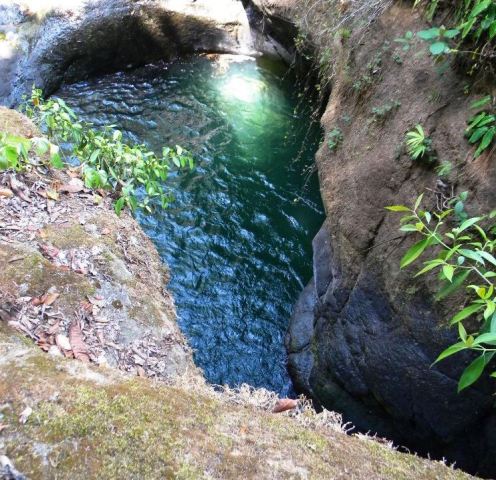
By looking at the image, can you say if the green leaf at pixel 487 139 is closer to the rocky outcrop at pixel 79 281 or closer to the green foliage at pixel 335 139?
the green foliage at pixel 335 139

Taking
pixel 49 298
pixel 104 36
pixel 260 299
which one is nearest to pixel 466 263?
pixel 49 298

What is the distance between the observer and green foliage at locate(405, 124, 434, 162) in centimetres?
387

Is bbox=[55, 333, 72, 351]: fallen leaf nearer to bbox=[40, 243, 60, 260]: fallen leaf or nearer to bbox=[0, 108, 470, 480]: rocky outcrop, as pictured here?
bbox=[0, 108, 470, 480]: rocky outcrop

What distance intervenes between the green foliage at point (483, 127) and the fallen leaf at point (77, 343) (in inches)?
133

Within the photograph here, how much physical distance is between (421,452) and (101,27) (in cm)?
1036

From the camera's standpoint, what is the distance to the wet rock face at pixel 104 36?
374 inches

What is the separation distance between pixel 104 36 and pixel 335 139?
25.3 ft

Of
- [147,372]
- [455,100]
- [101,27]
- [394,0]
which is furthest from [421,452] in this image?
[101,27]

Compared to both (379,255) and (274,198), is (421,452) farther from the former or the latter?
(274,198)

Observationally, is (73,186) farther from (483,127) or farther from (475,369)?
(475,369)

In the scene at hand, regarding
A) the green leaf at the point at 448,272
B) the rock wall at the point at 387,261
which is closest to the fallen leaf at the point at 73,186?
the rock wall at the point at 387,261

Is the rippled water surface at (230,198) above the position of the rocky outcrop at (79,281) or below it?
below

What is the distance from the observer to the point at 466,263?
126 inches

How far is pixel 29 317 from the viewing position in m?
3.46
